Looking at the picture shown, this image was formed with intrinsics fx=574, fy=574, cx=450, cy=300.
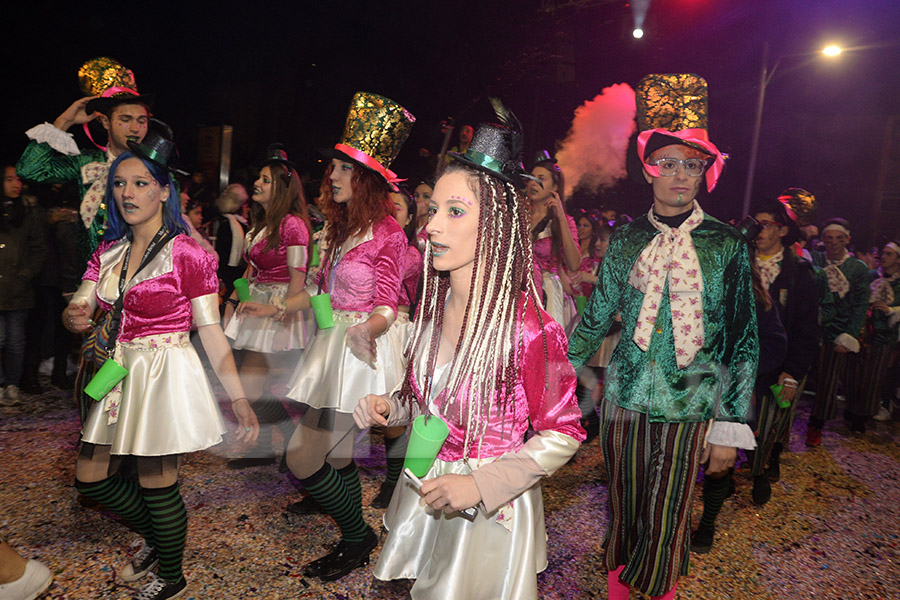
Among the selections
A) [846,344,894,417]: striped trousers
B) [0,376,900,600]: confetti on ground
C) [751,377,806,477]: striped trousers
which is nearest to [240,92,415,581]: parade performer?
[0,376,900,600]: confetti on ground

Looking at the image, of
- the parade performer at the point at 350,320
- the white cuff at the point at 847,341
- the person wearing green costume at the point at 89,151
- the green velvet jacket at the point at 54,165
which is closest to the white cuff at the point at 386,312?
the parade performer at the point at 350,320

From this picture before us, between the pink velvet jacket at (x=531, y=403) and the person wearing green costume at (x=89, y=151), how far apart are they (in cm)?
303

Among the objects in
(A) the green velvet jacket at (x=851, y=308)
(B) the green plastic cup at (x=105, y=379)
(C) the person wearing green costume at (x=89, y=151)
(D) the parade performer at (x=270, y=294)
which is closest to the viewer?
(B) the green plastic cup at (x=105, y=379)

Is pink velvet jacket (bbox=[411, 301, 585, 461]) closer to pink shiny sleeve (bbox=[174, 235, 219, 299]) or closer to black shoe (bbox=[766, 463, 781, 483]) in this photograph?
pink shiny sleeve (bbox=[174, 235, 219, 299])

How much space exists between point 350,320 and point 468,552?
A: 6.09ft

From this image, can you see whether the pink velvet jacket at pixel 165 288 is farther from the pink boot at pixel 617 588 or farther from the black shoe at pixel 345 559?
the pink boot at pixel 617 588

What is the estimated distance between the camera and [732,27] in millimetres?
17422

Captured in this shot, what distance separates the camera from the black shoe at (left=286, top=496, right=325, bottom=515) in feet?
12.6

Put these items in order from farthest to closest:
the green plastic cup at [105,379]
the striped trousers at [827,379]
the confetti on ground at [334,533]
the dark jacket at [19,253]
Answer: the striped trousers at [827,379]
the dark jacket at [19,253]
the confetti on ground at [334,533]
the green plastic cup at [105,379]

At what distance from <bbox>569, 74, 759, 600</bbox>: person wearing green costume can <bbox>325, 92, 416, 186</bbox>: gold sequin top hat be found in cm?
155

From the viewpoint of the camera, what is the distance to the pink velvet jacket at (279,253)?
15.0ft

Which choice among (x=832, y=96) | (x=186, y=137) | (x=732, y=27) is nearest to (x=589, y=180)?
(x=732, y=27)

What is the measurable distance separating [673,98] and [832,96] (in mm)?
18713

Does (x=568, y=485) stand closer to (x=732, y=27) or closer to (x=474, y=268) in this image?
(x=474, y=268)
